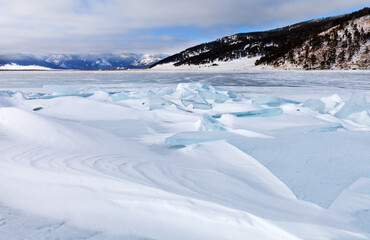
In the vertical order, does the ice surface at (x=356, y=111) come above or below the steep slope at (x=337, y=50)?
below

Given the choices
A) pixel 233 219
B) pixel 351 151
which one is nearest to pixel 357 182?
pixel 351 151

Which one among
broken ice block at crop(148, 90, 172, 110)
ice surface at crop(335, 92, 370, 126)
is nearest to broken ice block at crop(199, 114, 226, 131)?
broken ice block at crop(148, 90, 172, 110)

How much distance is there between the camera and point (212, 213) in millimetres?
1117

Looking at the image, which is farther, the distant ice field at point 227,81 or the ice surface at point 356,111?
the distant ice field at point 227,81

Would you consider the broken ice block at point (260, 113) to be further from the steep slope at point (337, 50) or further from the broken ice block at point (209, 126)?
the steep slope at point (337, 50)

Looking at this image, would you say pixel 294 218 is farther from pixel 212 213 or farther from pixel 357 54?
pixel 357 54

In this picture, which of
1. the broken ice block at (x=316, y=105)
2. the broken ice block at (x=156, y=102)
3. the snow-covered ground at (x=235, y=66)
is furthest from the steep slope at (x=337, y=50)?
the broken ice block at (x=156, y=102)

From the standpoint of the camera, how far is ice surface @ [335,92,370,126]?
10.3ft

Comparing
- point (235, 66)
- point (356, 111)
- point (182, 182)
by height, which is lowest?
point (182, 182)

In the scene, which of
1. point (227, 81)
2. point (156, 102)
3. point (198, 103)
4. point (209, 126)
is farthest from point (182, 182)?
point (227, 81)

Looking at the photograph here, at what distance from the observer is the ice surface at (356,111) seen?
3.14 meters

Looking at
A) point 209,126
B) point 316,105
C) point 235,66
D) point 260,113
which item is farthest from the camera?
point 235,66

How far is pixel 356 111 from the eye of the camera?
328 centimetres

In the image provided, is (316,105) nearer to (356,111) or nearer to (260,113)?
(356,111)
